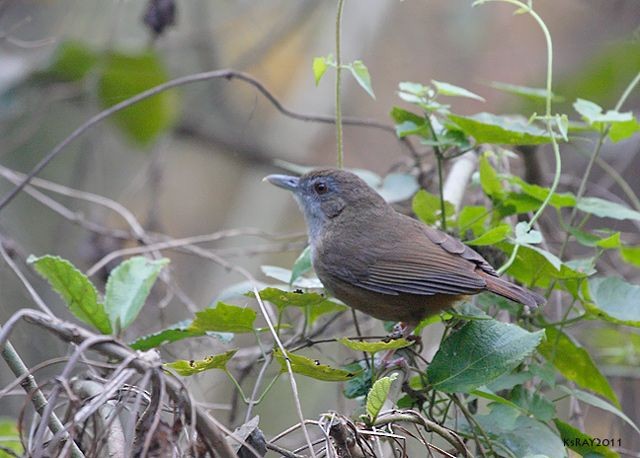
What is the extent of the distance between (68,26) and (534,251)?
4.49m

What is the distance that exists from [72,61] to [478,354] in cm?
313

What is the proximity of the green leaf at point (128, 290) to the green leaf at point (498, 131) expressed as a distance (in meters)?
1.03

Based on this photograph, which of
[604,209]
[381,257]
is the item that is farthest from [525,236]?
[381,257]

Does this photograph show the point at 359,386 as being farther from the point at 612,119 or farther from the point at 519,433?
the point at 612,119

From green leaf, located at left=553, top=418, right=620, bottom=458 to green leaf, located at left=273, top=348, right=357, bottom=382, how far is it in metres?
0.69

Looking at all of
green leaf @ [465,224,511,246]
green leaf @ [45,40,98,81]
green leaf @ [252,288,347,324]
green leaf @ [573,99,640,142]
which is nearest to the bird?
green leaf @ [465,224,511,246]

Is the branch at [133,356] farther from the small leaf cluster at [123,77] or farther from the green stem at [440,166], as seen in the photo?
the small leaf cluster at [123,77]

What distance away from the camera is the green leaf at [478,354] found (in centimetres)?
204

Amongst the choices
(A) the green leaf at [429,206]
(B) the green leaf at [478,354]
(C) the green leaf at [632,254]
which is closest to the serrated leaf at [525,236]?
(B) the green leaf at [478,354]

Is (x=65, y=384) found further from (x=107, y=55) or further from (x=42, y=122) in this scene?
(x=42, y=122)

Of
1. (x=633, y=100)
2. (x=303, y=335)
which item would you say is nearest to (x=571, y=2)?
(x=633, y=100)

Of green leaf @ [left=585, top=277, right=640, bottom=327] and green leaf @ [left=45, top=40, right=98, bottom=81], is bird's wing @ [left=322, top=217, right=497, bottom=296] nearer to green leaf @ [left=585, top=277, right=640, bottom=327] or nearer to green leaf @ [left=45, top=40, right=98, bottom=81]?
green leaf @ [left=585, top=277, right=640, bottom=327]

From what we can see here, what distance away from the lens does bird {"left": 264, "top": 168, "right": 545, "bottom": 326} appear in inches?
110

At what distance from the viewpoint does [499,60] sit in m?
9.35
